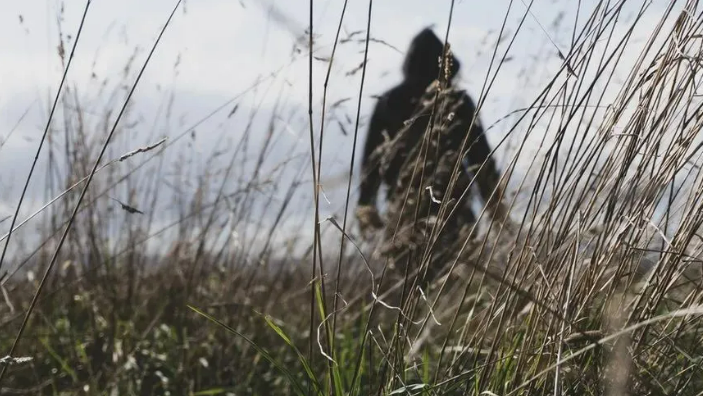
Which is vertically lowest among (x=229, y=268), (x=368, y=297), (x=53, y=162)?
(x=368, y=297)

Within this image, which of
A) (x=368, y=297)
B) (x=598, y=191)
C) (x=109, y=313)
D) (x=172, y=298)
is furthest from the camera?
(x=368, y=297)

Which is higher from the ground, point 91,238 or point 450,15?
point 450,15

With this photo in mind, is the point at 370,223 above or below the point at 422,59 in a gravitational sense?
below

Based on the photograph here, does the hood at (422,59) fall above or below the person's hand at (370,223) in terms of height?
above

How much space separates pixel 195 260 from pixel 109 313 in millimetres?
327

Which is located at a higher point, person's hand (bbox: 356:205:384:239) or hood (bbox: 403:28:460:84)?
hood (bbox: 403:28:460:84)

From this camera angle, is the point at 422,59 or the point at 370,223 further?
the point at 422,59

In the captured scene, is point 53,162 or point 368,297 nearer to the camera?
point 53,162

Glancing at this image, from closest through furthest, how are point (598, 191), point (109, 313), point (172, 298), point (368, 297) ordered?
point (598, 191) < point (109, 313) < point (172, 298) < point (368, 297)

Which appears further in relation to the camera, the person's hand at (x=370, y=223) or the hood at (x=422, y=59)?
the hood at (x=422, y=59)

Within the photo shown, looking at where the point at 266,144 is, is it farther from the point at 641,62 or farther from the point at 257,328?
the point at 641,62

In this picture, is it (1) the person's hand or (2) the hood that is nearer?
(1) the person's hand

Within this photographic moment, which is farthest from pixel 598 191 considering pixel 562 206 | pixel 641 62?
pixel 641 62

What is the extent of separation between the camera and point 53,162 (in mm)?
3088
